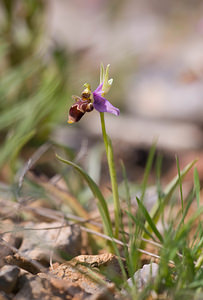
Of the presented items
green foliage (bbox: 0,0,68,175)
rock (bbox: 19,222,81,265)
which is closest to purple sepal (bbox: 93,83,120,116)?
rock (bbox: 19,222,81,265)

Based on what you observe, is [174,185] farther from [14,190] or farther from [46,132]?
[46,132]

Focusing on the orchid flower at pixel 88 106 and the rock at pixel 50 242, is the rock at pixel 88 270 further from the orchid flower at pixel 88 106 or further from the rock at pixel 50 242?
the orchid flower at pixel 88 106

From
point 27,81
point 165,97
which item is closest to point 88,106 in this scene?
point 27,81

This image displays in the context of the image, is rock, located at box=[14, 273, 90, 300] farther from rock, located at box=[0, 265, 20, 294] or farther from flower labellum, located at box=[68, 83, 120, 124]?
flower labellum, located at box=[68, 83, 120, 124]

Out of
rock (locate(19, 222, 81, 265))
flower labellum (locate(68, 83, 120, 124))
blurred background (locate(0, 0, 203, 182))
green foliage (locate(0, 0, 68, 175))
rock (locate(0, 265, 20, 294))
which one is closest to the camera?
rock (locate(0, 265, 20, 294))

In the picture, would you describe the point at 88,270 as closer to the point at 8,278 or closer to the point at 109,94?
the point at 8,278
